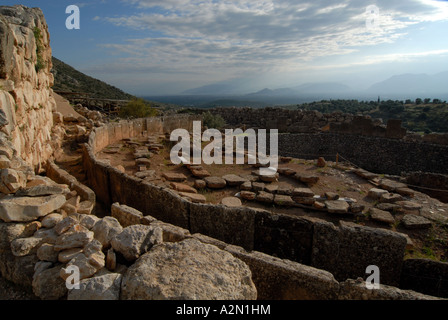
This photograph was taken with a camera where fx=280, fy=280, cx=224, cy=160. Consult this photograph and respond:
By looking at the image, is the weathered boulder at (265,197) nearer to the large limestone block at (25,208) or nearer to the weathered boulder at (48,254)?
the large limestone block at (25,208)

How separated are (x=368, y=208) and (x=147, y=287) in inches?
240

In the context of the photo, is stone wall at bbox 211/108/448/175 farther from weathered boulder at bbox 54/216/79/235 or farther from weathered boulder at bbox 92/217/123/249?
weathered boulder at bbox 54/216/79/235

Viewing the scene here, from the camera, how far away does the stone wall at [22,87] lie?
4.84m

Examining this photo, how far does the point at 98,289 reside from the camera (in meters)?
2.26

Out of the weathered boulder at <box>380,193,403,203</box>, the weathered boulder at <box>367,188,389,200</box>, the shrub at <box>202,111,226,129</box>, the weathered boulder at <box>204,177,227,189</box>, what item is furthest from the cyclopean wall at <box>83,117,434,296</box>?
the shrub at <box>202,111,226,129</box>

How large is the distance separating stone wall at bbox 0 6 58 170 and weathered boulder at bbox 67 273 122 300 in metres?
3.15

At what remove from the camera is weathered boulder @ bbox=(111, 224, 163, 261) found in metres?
2.69

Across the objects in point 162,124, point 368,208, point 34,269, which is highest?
point 162,124

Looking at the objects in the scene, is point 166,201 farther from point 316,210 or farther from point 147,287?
point 316,210

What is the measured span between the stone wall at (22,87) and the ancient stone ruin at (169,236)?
0.03m

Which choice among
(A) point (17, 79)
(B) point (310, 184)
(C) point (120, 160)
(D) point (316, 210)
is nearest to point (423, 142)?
(B) point (310, 184)

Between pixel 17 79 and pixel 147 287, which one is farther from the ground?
pixel 17 79

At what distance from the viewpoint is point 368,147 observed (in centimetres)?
1502

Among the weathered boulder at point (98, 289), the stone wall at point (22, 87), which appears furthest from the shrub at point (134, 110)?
the weathered boulder at point (98, 289)
